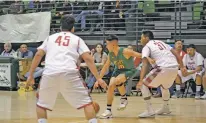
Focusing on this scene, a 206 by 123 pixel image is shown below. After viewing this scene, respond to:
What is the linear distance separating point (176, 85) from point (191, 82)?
723 mm

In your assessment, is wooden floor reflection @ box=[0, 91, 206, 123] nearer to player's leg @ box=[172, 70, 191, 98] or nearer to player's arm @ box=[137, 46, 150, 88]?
player's arm @ box=[137, 46, 150, 88]

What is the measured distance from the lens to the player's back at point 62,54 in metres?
6.47

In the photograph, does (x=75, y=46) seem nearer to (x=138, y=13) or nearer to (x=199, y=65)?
(x=199, y=65)

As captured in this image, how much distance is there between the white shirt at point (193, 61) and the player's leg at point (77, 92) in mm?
9006

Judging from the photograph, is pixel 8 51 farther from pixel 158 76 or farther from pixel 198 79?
pixel 158 76

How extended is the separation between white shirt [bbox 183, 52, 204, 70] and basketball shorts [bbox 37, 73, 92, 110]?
9.01 metres

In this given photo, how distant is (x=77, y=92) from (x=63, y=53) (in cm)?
59

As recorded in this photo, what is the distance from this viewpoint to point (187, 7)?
18.4 metres

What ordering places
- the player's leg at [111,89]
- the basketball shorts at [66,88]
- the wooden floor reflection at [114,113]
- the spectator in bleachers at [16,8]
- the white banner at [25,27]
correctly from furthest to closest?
the spectator in bleachers at [16,8] < the white banner at [25,27] < the player's leg at [111,89] < the wooden floor reflection at [114,113] < the basketball shorts at [66,88]

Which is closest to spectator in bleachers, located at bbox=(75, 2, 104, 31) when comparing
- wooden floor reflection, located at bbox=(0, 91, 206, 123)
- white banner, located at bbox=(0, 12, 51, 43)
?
white banner, located at bbox=(0, 12, 51, 43)

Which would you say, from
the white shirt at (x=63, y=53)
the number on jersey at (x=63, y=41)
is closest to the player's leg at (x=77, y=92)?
the white shirt at (x=63, y=53)

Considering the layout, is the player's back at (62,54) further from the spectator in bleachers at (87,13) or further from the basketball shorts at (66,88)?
the spectator in bleachers at (87,13)

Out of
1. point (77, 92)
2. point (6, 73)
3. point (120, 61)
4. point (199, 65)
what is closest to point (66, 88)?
point (77, 92)

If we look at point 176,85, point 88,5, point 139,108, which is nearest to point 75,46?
point 139,108
